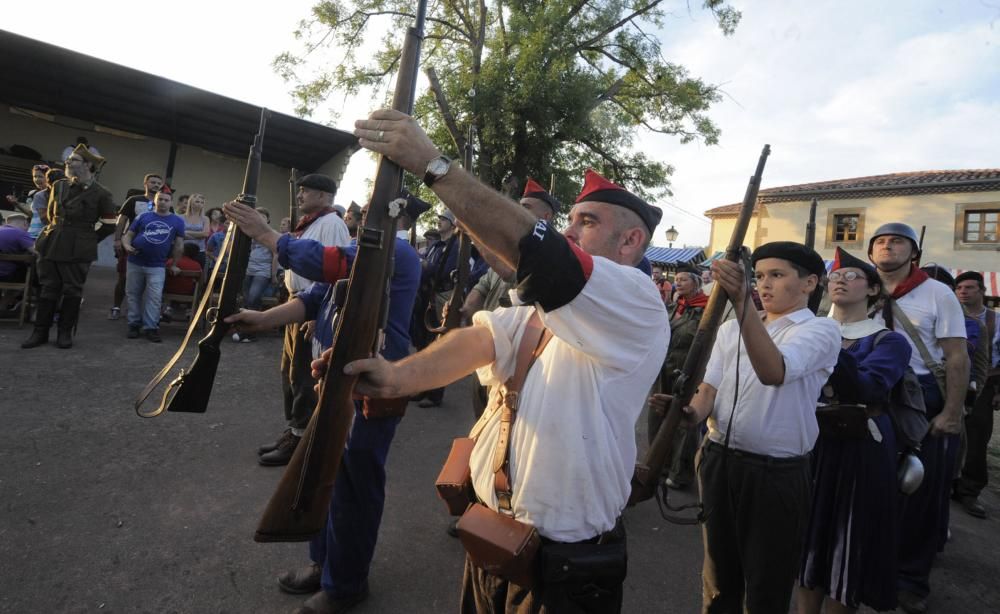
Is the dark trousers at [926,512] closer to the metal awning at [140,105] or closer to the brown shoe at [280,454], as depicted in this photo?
the brown shoe at [280,454]

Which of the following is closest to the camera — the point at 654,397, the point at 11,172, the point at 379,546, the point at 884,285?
the point at 654,397

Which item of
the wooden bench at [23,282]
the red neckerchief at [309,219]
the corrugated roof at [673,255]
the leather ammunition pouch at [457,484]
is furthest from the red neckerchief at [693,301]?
the corrugated roof at [673,255]

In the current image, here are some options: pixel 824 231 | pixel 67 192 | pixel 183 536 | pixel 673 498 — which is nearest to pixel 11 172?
pixel 67 192

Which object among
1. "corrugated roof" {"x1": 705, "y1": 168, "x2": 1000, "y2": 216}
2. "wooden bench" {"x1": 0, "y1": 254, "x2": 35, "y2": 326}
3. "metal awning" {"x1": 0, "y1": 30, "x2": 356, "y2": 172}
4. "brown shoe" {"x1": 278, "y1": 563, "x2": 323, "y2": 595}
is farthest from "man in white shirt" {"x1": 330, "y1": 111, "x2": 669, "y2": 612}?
"corrugated roof" {"x1": 705, "y1": 168, "x2": 1000, "y2": 216}

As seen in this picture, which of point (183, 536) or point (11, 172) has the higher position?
point (11, 172)

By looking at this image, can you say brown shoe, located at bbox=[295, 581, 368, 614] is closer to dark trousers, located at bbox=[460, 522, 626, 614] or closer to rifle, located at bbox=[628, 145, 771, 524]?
dark trousers, located at bbox=[460, 522, 626, 614]

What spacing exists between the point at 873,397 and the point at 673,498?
8.03 feet

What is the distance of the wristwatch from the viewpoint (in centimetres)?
109

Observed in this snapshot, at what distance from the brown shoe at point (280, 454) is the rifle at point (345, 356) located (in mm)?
2763

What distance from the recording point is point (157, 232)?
7035 mm

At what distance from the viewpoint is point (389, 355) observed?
9.32ft

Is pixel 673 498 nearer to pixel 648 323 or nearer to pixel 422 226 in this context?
pixel 648 323

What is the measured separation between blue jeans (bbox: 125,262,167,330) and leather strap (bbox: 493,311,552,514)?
24.7 ft

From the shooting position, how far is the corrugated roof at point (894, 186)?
21.1m
